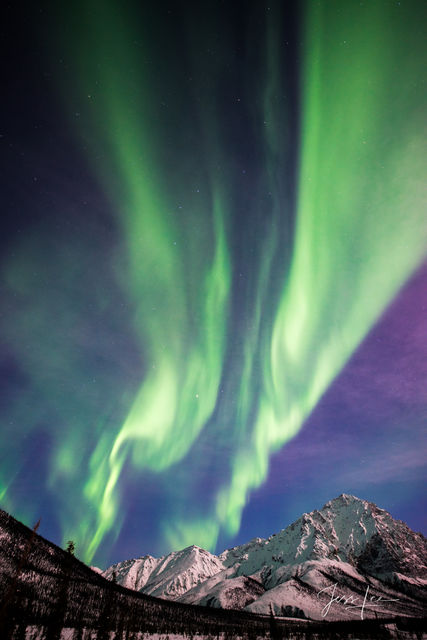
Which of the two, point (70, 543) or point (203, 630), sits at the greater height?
point (70, 543)

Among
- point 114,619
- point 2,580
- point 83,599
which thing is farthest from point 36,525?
point 83,599

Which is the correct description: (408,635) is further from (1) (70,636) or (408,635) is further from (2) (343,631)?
(1) (70,636)

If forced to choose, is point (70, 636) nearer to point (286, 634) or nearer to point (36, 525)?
point (286, 634)

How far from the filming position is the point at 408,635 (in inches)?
6506

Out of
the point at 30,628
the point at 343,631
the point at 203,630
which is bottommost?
the point at 30,628

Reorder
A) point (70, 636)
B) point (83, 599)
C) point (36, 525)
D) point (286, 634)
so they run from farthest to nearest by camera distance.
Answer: point (83, 599) → point (286, 634) → point (70, 636) → point (36, 525)

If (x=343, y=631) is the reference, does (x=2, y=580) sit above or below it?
below

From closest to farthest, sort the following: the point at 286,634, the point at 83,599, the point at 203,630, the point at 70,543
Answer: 1. the point at 70,543
2. the point at 286,634
3. the point at 203,630
4. the point at 83,599

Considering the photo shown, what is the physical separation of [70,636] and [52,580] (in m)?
84.0

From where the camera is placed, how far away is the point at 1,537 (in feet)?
653

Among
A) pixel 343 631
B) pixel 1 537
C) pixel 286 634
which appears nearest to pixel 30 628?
pixel 1 537

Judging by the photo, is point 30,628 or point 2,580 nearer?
point 30,628

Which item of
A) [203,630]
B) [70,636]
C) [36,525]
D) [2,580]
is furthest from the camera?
[203,630]

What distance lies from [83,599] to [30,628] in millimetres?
79503
